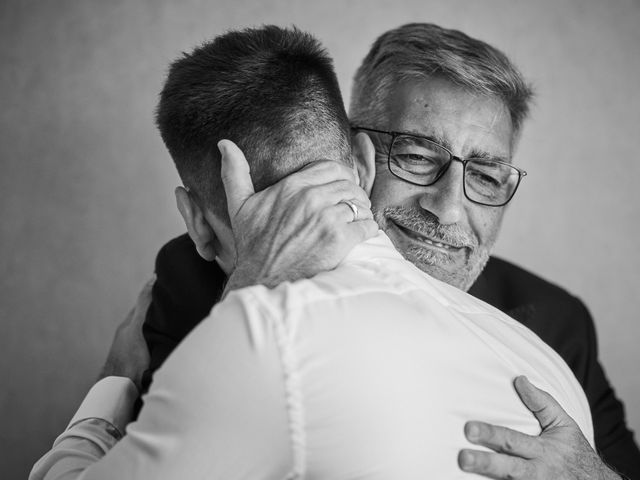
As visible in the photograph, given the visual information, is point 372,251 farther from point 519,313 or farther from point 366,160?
point 519,313

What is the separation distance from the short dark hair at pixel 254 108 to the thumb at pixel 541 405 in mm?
499

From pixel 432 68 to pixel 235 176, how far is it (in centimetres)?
91

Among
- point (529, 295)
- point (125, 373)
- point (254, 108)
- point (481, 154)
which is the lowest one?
point (125, 373)

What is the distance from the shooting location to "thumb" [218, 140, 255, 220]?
3.38ft

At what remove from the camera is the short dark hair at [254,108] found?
3.47 feet

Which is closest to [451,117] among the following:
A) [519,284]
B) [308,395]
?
[519,284]

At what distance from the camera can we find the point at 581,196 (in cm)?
254

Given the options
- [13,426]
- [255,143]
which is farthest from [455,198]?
[13,426]

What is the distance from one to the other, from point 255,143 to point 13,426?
165 centimetres

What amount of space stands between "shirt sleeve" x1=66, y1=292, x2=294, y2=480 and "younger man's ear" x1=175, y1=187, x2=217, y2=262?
1.35ft

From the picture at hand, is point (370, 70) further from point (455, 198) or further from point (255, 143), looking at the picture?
point (255, 143)

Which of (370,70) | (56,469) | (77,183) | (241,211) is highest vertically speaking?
(370,70)

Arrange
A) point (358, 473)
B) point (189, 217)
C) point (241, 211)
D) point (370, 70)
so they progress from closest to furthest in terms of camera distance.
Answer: point (358, 473) → point (241, 211) → point (189, 217) → point (370, 70)

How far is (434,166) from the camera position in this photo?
167 centimetres
